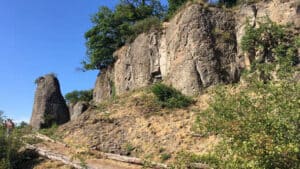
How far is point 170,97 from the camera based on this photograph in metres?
17.6

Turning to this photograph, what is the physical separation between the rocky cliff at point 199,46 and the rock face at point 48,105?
195 inches

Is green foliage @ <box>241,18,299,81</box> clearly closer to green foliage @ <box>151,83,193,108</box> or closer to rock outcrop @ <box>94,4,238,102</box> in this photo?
rock outcrop @ <box>94,4,238,102</box>

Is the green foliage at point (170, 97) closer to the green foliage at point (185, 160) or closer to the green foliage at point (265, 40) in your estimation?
the green foliage at point (265, 40)

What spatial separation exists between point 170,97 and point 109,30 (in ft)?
47.1

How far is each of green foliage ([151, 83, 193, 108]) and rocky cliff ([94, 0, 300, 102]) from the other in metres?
0.75

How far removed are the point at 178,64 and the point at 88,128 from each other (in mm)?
6362

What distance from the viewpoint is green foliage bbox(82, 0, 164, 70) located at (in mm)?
28547

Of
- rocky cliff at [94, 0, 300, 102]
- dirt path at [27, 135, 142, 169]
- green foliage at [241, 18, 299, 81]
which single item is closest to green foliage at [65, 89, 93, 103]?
rocky cliff at [94, 0, 300, 102]

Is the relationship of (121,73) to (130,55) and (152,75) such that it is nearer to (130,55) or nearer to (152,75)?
(130,55)

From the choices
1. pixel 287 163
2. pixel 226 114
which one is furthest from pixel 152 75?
pixel 287 163

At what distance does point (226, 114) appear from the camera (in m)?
7.10

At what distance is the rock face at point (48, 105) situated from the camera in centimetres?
2134

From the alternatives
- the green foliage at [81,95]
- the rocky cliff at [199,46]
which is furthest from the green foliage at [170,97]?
the green foliage at [81,95]

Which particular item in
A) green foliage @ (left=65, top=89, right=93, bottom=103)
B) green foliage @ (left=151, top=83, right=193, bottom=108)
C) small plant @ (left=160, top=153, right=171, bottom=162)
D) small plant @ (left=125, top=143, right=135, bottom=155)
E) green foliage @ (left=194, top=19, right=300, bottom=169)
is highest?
green foliage @ (left=65, top=89, right=93, bottom=103)
